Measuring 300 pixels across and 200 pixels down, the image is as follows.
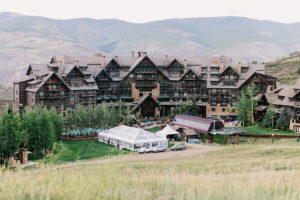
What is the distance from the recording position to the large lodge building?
249 ft

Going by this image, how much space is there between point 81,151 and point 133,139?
25.1 ft

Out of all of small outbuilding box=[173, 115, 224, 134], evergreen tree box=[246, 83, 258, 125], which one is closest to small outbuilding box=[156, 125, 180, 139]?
small outbuilding box=[173, 115, 224, 134]

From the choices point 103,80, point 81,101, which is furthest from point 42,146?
point 103,80

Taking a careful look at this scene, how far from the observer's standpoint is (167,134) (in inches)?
2501

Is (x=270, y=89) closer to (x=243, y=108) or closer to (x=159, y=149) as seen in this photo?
(x=243, y=108)

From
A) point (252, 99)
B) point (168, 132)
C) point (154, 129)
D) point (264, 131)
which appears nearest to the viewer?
point (168, 132)

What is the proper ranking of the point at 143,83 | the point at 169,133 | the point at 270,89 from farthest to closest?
the point at 143,83
the point at 270,89
the point at 169,133

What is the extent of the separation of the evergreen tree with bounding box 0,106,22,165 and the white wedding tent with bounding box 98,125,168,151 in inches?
670

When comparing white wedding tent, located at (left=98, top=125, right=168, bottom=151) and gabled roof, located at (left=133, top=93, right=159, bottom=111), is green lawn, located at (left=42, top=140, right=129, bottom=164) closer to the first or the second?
white wedding tent, located at (left=98, top=125, right=168, bottom=151)

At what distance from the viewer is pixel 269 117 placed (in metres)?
71.5

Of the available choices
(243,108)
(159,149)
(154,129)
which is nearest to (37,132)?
(159,149)

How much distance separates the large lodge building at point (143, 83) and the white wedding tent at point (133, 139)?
20406 millimetres

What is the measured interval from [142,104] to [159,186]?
75.7m

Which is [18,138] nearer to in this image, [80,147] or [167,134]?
[80,147]
